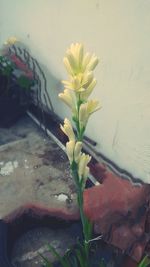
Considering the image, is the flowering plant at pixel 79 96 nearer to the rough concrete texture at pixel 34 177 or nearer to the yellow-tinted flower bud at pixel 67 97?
the yellow-tinted flower bud at pixel 67 97

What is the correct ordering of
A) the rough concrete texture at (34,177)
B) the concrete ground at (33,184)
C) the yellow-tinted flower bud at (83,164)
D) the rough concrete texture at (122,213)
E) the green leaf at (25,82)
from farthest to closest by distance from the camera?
the green leaf at (25,82) < the rough concrete texture at (34,177) < the concrete ground at (33,184) < the rough concrete texture at (122,213) < the yellow-tinted flower bud at (83,164)

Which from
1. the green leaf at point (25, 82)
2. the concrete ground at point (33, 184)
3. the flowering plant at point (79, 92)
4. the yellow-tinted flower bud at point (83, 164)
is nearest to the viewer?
the flowering plant at point (79, 92)

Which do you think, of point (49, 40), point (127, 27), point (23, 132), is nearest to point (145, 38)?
point (127, 27)

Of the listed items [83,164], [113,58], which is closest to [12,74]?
[113,58]

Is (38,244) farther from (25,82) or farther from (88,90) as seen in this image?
(25,82)

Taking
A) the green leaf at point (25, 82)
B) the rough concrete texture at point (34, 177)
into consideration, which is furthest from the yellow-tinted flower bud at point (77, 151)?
the green leaf at point (25, 82)

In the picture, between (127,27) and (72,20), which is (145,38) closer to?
(127,27)

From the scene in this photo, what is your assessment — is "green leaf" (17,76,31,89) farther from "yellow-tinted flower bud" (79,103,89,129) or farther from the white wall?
"yellow-tinted flower bud" (79,103,89,129)

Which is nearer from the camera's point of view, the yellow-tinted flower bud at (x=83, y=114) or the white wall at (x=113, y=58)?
the yellow-tinted flower bud at (x=83, y=114)
